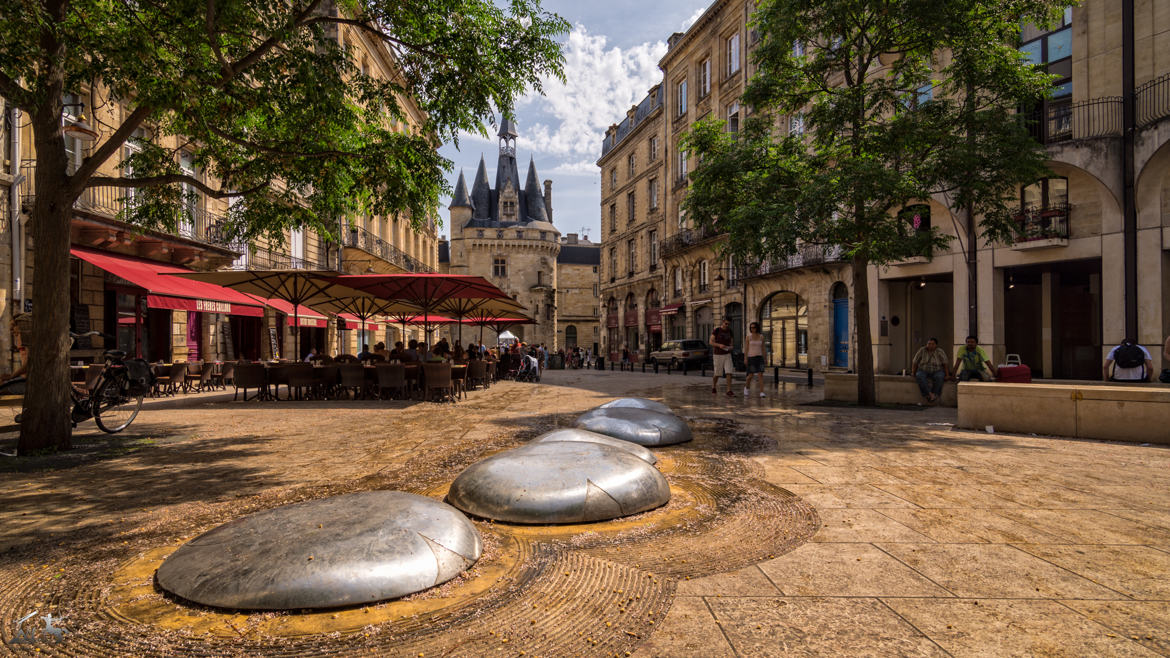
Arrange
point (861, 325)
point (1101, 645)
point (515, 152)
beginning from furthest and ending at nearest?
point (515, 152) → point (861, 325) → point (1101, 645)

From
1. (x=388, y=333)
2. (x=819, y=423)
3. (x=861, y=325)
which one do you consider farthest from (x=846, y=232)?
(x=388, y=333)

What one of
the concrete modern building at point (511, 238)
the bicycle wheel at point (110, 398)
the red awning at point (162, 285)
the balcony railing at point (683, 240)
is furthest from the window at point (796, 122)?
the concrete modern building at point (511, 238)

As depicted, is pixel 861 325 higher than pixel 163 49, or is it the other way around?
pixel 163 49

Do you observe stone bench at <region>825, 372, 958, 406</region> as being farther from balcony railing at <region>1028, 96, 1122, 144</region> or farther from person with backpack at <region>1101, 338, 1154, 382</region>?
balcony railing at <region>1028, 96, 1122, 144</region>

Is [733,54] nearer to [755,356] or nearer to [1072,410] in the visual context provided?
[755,356]

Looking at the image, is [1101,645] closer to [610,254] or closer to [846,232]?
[846,232]

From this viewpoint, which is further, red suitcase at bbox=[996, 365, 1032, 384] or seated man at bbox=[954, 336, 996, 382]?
seated man at bbox=[954, 336, 996, 382]

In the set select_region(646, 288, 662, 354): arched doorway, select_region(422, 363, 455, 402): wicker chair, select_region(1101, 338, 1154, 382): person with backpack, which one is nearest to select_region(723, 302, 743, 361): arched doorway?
select_region(646, 288, 662, 354): arched doorway

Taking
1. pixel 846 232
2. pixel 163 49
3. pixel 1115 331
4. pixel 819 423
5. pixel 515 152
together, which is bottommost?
pixel 819 423

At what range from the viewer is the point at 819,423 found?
8.28 meters

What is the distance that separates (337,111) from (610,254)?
35.4m

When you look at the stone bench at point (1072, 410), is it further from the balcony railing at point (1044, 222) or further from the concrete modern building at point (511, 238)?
the concrete modern building at point (511, 238)

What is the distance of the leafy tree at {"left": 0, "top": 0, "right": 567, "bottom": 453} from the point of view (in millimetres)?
5488

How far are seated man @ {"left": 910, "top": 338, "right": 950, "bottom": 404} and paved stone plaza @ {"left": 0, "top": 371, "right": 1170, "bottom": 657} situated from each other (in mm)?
4178
